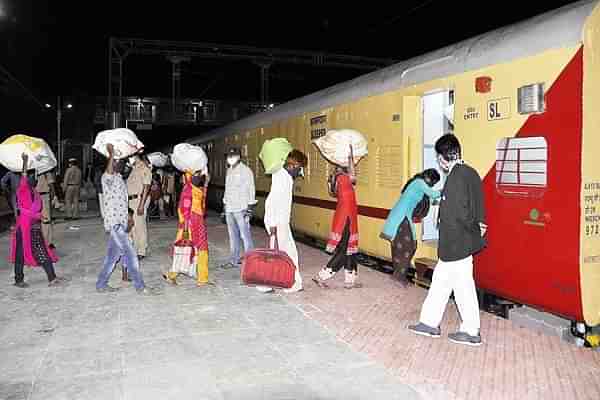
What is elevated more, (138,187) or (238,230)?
(138,187)

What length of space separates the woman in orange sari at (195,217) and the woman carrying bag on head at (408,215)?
2244 millimetres

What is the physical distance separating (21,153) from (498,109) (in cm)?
548

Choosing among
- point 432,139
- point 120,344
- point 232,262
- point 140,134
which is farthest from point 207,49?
point 140,134

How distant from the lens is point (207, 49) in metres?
20.5

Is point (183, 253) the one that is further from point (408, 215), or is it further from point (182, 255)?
point (408, 215)

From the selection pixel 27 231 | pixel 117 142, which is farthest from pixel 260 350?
pixel 27 231

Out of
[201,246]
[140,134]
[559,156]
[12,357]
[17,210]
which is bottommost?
[12,357]

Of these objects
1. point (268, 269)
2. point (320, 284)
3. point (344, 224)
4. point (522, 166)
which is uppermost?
point (522, 166)

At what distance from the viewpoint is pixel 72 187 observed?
50.5ft

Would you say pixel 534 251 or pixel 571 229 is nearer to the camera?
pixel 571 229

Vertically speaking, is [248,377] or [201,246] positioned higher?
[201,246]

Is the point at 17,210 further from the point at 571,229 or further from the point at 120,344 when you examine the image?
the point at 571,229

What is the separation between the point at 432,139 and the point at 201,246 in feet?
10.2

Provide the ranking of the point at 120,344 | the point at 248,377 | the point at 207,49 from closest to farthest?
1. the point at 248,377
2. the point at 120,344
3. the point at 207,49
